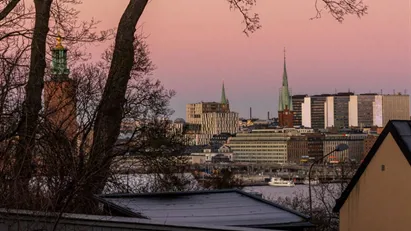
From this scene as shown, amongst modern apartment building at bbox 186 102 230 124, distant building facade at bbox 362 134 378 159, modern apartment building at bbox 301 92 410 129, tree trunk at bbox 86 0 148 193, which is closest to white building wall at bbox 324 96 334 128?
modern apartment building at bbox 301 92 410 129

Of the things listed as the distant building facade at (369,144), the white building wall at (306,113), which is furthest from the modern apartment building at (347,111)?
the distant building facade at (369,144)

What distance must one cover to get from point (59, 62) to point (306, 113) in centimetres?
17118

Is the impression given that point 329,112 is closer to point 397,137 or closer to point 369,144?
point 369,144

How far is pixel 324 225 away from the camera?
66.5ft

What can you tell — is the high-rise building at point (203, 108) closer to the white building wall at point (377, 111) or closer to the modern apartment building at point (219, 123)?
the modern apartment building at point (219, 123)

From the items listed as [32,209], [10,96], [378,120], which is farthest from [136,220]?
[378,120]

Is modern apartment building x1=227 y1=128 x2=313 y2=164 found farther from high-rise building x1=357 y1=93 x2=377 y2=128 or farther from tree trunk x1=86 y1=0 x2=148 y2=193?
tree trunk x1=86 y1=0 x2=148 y2=193

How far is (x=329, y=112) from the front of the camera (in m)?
178

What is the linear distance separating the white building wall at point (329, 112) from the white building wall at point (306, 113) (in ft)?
12.9

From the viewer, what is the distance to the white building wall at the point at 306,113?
180 meters

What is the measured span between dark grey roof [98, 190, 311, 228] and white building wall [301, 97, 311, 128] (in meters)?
170

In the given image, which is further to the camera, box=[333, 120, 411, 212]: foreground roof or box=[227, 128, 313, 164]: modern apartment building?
box=[227, 128, 313, 164]: modern apartment building

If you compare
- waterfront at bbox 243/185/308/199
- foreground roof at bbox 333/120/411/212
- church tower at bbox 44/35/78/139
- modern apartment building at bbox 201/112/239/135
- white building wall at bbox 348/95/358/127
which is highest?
white building wall at bbox 348/95/358/127

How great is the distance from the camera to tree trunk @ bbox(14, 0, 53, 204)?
27.6ft
